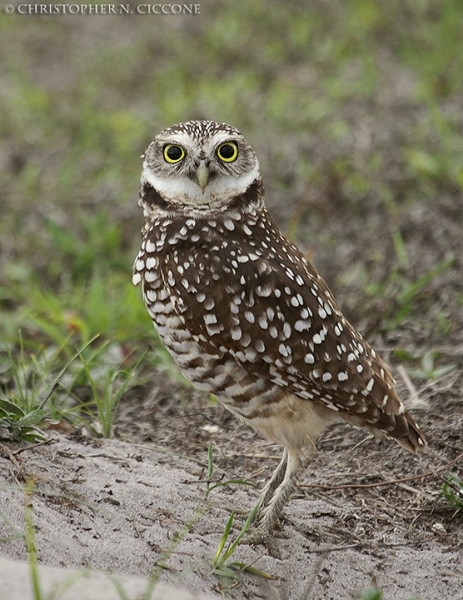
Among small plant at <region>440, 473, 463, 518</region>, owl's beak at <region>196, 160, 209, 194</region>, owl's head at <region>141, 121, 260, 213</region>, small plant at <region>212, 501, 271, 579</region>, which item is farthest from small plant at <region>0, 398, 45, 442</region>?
small plant at <region>440, 473, 463, 518</region>

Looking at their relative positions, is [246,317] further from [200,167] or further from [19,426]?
[19,426]

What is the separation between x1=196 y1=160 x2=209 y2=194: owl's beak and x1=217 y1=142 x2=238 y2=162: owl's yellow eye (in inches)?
3.7

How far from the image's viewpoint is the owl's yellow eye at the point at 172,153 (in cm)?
370

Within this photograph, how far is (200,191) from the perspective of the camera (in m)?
3.71

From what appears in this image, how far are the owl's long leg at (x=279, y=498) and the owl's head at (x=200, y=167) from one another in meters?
1.07

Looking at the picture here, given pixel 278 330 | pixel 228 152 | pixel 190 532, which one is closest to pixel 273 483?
pixel 190 532

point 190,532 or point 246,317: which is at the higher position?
point 246,317

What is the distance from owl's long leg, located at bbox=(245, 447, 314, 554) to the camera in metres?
3.53

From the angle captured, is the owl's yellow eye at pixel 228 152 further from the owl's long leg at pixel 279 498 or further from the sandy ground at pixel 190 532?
the sandy ground at pixel 190 532

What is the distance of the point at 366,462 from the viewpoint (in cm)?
407

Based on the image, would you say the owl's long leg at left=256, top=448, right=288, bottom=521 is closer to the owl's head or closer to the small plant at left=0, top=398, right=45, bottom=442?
the small plant at left=0, top=398, right=45, bottom=442

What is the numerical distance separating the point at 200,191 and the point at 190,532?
136 cm

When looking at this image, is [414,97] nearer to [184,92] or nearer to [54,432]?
[184,92]

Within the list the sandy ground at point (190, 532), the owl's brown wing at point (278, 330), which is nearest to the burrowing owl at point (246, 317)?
the owl's brown wing at point (278, 330)
